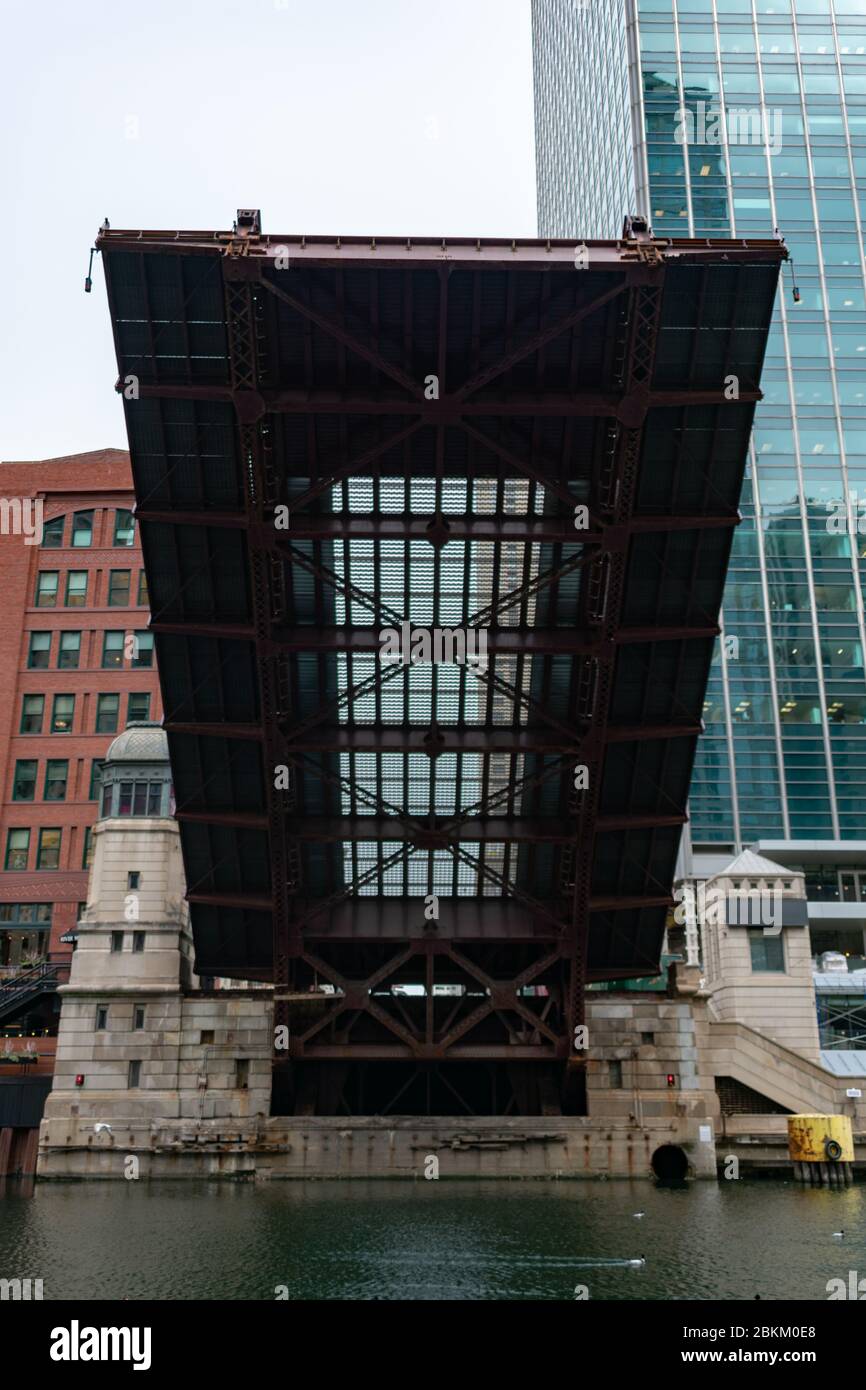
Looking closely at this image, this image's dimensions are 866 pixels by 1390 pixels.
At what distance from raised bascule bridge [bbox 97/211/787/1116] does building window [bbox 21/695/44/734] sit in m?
31.0

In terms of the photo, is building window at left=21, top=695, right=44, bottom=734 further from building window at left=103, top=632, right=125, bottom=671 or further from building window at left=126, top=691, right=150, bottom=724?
building window at left=126, top=691, right=150, bottom=724

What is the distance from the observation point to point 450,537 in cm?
3406

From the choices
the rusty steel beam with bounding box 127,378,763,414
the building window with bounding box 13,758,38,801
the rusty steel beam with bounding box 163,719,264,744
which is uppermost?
the building window with bounding box 13,758,38,801

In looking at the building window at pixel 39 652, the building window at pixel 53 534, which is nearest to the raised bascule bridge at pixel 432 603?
the building window at pixel 39 652

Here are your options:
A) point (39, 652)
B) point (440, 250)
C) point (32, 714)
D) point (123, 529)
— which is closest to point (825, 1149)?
point (440, 250)

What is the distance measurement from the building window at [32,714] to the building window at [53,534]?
9.42 meters

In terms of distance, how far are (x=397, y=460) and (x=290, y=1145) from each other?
23.8 meters

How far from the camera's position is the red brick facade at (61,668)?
225 feet

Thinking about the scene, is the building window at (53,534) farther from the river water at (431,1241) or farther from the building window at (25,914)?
the river water at (431,1241)

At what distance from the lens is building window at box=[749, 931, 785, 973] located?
48406 millimetres

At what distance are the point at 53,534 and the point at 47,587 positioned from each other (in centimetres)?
337

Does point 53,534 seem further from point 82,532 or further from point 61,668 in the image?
point 61,668

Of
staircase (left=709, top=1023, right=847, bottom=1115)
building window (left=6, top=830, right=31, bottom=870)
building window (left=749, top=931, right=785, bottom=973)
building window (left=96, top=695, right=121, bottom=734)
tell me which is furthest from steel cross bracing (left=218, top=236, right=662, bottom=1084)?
building window (left=96, top=695, right=121, bottom=734)
